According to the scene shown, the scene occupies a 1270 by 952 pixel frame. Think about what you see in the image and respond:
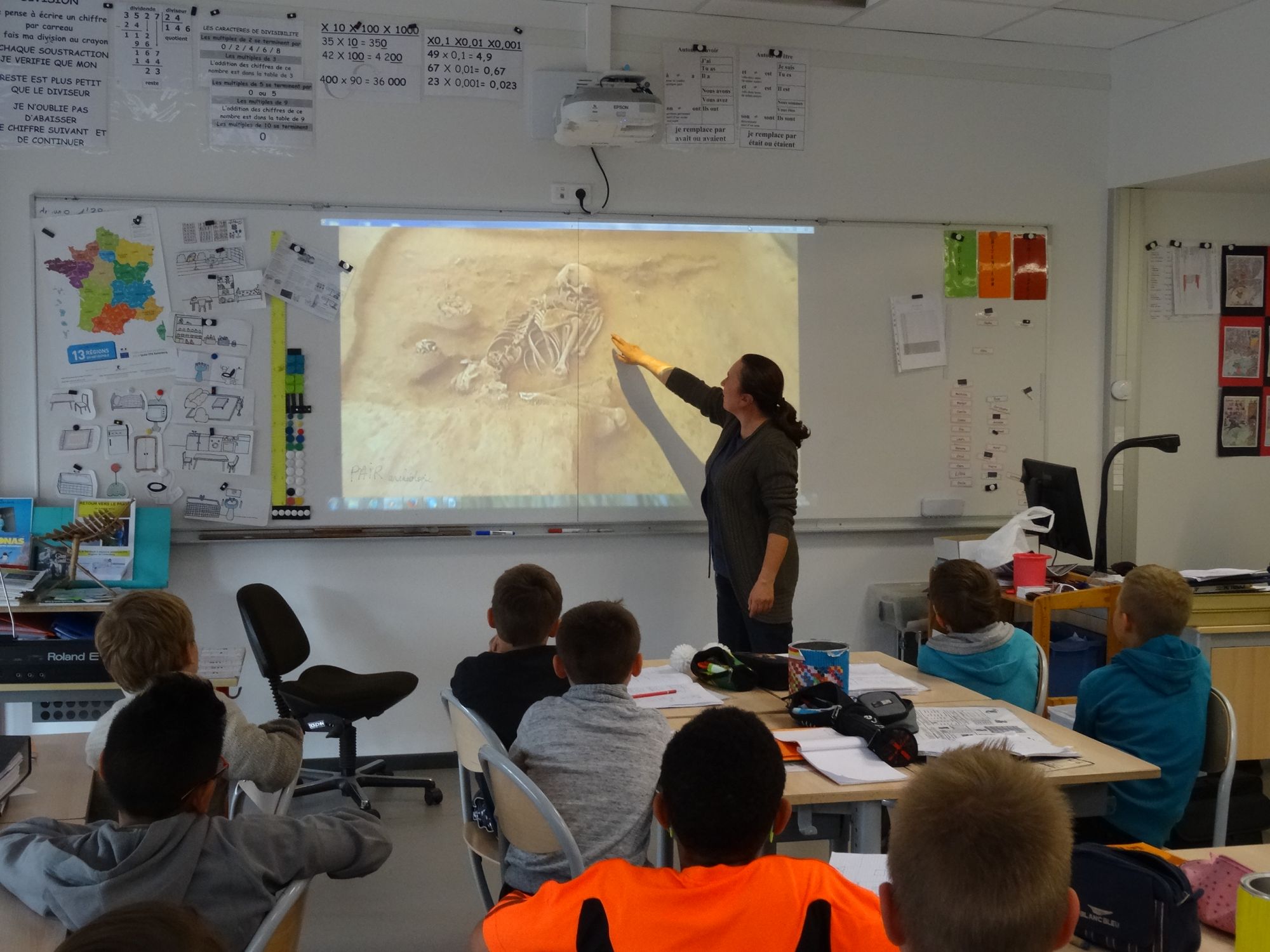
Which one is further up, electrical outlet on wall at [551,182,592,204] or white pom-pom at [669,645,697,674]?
electrical outlet on wall at [551,182,592,204]

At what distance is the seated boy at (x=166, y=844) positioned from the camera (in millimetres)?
1420

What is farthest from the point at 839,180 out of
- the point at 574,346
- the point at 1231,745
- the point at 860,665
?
the point at 1231,745

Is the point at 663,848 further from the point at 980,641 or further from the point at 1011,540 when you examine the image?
the point at 1011,540

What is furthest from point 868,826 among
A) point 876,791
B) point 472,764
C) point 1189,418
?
point 1189,418

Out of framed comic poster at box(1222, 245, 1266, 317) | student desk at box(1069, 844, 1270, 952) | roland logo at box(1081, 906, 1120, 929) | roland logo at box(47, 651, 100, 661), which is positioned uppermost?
framed comic poster at box(1222, 245, 1266, 317)

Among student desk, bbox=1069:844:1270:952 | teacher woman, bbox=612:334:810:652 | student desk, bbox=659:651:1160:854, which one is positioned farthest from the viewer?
teacher woman, bbox=612:334:810:652

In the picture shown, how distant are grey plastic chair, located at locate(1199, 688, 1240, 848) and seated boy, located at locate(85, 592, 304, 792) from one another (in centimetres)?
200

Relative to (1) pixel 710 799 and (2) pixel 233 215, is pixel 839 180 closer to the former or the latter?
(2) pixel 233 215

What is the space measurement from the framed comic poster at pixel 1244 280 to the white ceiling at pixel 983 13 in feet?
3.54

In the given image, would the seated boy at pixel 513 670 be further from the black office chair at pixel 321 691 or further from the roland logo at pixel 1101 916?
the black office chair at pixel 321 691

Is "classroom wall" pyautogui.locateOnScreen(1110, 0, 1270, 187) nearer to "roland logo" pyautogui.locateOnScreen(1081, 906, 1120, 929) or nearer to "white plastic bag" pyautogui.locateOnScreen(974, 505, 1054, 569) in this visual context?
"white plastic bag" pyautogui.locateOnScreen(974, 505, 1054, 569)

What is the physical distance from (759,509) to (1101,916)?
2.35m

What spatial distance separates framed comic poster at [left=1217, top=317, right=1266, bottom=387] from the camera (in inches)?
192

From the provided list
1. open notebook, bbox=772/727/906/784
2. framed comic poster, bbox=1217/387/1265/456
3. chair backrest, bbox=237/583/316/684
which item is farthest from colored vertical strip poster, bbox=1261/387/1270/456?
chair backrest, bbox=237/583/316/684
